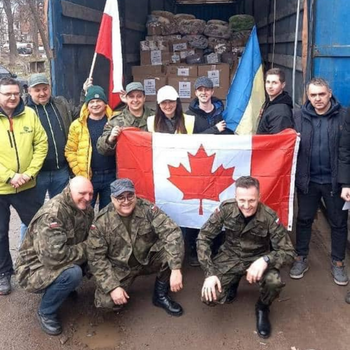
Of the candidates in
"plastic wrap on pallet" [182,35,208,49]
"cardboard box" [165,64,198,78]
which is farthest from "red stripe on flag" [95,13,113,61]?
"plastic wrap on pallet" [182,35,208,49]

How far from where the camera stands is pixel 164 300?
3.63m

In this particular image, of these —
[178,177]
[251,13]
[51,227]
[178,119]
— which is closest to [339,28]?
[178,119]

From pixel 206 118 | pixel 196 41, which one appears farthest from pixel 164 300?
pixel 196 41

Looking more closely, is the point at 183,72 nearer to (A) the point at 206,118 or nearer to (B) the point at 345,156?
(A) the point at 206,118

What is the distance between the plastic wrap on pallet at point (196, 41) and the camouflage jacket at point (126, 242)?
5555 millimetres

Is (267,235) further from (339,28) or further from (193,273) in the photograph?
(339,28)

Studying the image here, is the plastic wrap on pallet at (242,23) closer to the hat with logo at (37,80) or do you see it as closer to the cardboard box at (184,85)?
the cardboard box at (184,85)

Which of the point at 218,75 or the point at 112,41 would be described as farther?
the point at 218,75

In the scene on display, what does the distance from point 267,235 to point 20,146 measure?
2007 millimetres

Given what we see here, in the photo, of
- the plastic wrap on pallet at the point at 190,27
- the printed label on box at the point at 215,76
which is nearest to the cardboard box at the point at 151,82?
the printed label on box at the point at 215,76

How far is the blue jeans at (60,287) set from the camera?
3.25 metres

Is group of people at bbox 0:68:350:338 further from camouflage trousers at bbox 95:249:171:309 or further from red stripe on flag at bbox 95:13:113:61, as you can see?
red stripe on flag at bbox 95:13:113:61

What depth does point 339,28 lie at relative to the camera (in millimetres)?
4211

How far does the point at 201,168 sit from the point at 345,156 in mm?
1113
